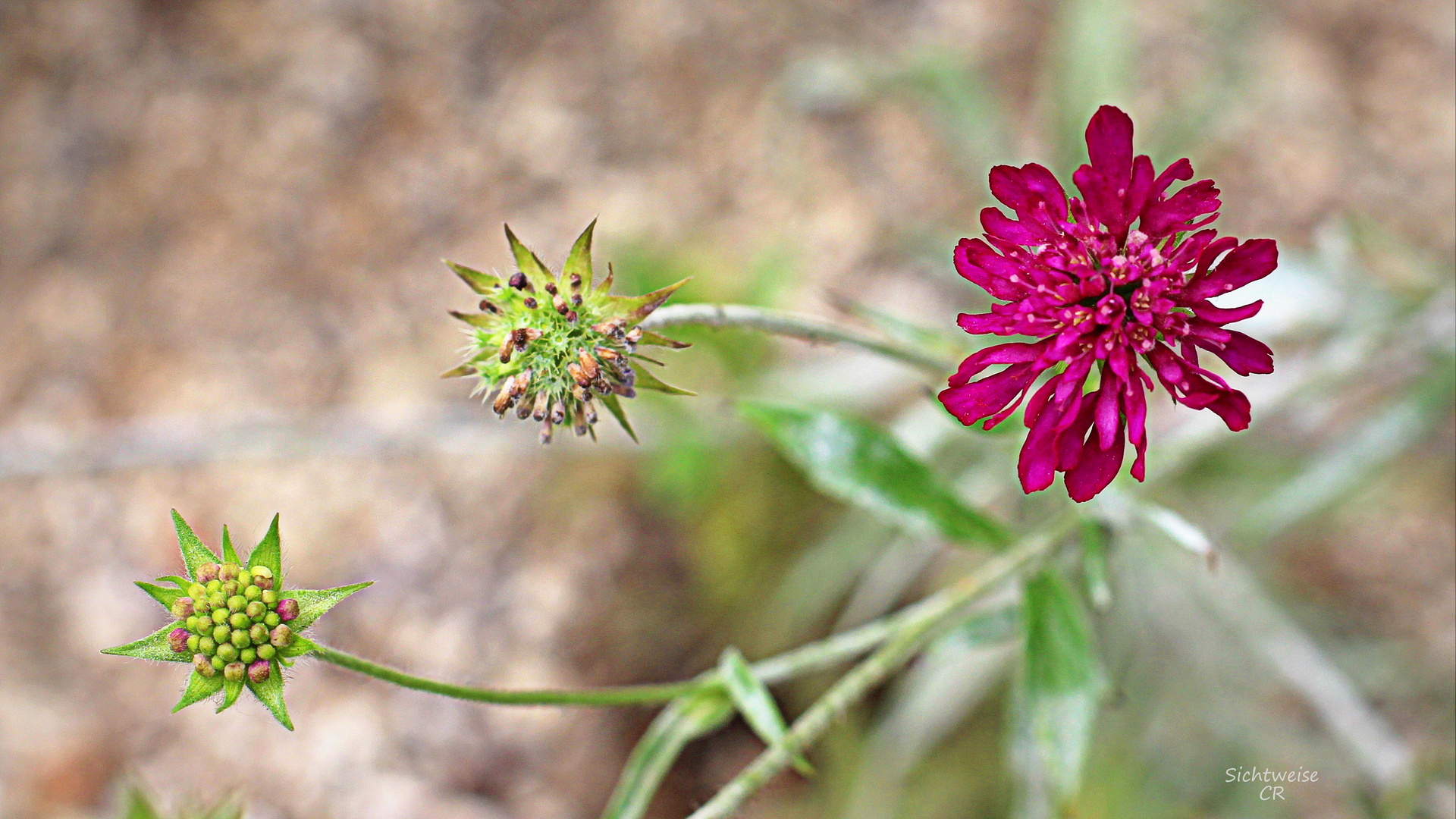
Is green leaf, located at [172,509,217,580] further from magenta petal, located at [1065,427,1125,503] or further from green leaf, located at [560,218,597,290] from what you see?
magenta petal, located at [1065,427,1125,503]

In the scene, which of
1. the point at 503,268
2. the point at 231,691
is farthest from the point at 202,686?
the point at 503,268

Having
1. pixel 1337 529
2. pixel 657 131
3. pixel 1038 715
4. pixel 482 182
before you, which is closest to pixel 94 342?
pixel 482 182

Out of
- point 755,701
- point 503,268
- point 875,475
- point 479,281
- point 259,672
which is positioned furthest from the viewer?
point 503,268

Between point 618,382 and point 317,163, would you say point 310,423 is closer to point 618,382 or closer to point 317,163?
point 317,163

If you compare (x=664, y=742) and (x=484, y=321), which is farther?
(x=664, y=742)

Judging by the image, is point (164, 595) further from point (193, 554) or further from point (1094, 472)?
point (1094, 472)

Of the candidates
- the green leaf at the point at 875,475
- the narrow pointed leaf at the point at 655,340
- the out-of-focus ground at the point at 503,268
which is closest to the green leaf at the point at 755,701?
the green leaf at the point at 875,475

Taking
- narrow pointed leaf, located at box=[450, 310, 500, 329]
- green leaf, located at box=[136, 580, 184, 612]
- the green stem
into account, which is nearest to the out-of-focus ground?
the green stem
